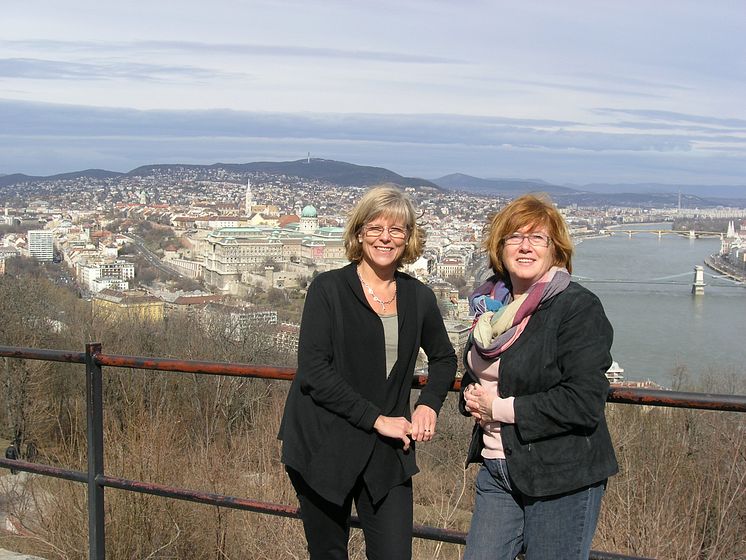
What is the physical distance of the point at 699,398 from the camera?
1.97 m

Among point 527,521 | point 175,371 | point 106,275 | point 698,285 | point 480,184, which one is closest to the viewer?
point 527,521

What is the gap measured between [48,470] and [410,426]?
1.40 m

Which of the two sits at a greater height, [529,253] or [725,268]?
[529,253]

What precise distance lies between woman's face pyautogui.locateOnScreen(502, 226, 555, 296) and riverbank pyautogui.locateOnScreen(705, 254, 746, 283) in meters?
71.8

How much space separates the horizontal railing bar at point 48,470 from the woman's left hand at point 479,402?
141cm

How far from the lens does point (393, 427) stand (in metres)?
1.99

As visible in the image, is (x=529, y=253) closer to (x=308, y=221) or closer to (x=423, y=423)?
(x=423, y=423)

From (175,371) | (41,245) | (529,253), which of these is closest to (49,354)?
(175,371)

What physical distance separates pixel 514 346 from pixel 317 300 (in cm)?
49

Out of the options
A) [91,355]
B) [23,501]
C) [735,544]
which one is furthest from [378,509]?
[735,544]

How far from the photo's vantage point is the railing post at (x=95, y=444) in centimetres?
265

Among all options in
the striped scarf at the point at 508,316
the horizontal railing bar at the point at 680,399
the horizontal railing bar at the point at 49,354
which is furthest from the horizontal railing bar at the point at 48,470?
the horizontal railing bar at the point at 680,399

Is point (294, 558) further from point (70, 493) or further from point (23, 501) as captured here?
point (23, 501)

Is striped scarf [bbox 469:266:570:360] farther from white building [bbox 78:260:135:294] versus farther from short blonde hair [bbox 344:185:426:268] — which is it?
white building [bbox 78:260:135:294]
